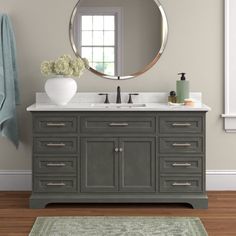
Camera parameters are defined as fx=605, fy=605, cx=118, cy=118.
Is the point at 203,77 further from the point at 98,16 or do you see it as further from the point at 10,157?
the point at 10,157

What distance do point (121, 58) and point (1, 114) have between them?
42.7 inches

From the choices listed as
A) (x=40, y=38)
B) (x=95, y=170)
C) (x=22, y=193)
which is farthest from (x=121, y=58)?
(x=22, y=193)

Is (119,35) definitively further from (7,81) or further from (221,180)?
(221,180)

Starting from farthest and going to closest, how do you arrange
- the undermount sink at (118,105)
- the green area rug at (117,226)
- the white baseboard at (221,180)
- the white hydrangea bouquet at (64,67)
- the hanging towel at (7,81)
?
the white baseboard at (221,180), the hanging towel at (7,81), the undermount sink at (118,105), the white hydrangea bouquet at (64,67), the green area rug at (117,226)

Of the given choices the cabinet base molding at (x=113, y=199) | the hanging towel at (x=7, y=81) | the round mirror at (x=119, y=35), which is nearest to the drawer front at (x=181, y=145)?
the cabinet base molding at (x=113, y=199)

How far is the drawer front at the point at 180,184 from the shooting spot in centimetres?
457

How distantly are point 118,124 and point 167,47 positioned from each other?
2.96 feet

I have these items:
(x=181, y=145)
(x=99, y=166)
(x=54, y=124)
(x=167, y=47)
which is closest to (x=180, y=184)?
(x=181, y=145)

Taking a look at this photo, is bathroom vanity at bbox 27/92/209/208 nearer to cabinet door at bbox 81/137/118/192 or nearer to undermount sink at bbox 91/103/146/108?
cabinet door at bbox 81/137/118/192

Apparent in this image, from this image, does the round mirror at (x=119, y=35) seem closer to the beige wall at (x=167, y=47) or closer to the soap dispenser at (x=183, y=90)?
the beige wall at (x=167, y=47)

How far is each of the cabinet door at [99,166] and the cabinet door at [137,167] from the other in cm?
6

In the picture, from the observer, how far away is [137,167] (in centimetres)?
458

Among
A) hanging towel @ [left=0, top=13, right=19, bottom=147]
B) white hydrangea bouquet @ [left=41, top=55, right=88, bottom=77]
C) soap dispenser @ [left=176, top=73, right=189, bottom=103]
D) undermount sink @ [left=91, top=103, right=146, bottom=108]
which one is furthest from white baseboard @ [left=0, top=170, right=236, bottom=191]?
white hydrangea bouquet @ [left=41, top=55, right=88, bottom=77]

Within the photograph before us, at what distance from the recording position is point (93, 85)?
5.07 meters
